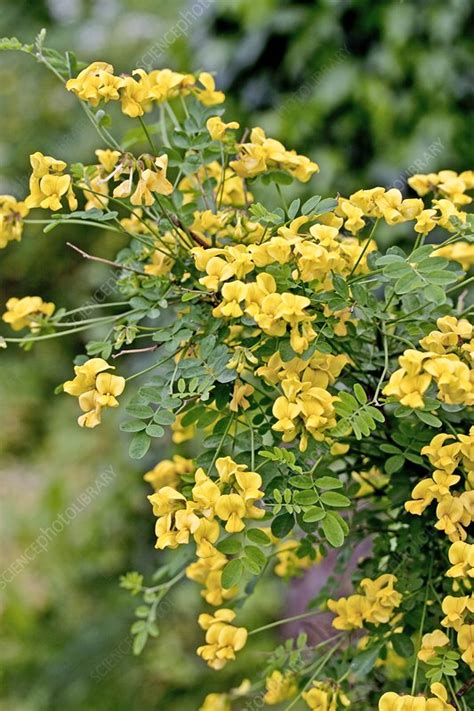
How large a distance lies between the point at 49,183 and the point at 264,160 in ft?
0.72

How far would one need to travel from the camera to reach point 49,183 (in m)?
0.89

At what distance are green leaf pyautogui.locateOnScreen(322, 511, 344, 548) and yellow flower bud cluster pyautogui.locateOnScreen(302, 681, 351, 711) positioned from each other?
21 cm

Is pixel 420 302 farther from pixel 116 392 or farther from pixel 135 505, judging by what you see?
pixel 135 505

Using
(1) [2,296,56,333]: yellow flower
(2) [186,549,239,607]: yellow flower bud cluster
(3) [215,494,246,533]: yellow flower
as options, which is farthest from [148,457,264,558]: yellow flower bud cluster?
(1) [2,296,56,333]: yellow flower

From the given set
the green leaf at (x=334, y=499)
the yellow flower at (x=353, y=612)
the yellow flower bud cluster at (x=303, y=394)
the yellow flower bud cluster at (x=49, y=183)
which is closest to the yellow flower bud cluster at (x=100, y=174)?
the yellow flower bud cluster at (x=49, y=183)

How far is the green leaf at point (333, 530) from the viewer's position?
81cm

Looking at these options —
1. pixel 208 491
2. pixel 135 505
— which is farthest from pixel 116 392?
pixel 135 505

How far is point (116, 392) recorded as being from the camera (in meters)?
0.83

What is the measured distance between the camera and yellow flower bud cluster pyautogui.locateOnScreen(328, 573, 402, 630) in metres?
0.91

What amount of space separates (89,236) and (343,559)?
3.20 metres

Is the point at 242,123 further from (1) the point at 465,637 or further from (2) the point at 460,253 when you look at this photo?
(1) the point at 465,637

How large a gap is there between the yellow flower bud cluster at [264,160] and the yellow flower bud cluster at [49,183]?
0.17 m

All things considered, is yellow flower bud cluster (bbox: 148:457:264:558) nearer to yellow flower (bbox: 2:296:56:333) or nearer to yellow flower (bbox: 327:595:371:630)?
yellow flower (bbox: 327:595:371:630)

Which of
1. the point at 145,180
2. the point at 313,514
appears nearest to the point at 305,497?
the point at 313,514
